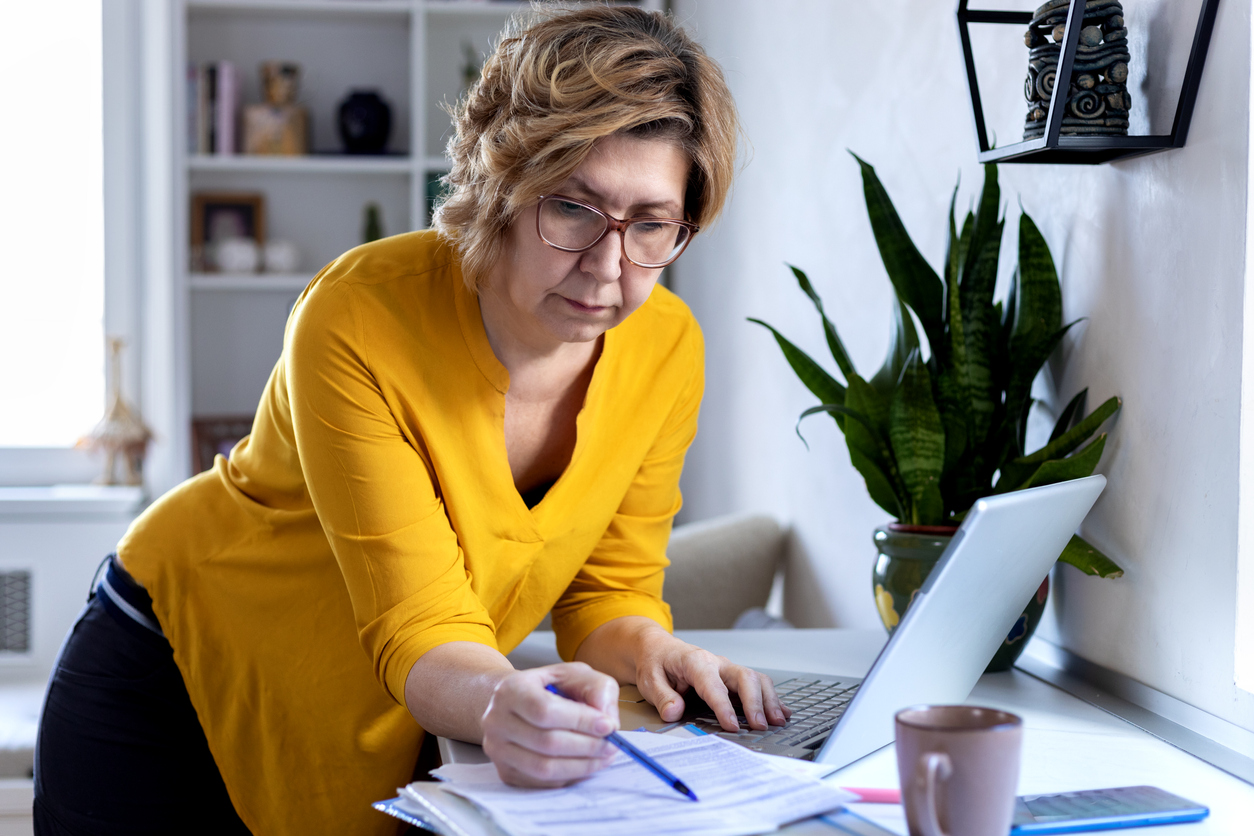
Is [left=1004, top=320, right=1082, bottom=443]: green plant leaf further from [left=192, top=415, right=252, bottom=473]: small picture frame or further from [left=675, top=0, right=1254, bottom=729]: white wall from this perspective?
[left=192, top=415, right=252, bottom=473]: small picture frame

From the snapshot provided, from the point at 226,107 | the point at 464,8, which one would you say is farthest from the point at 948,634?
the point at 226,107

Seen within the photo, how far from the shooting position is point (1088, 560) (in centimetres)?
106

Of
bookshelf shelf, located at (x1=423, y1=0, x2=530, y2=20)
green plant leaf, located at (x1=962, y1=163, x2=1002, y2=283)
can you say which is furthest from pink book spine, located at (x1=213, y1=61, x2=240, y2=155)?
green plant leaf, located at (x1=962, y1=163, x2=1002, y2=283)

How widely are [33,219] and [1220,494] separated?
11.2 ft

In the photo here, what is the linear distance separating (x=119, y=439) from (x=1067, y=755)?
2923 millimetres

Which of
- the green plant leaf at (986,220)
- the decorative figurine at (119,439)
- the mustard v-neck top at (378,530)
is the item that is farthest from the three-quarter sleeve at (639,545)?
the decorative figurine at (119,439)

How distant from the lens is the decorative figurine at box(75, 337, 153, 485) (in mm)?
3162

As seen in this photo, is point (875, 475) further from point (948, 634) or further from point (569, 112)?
point (569, 112)

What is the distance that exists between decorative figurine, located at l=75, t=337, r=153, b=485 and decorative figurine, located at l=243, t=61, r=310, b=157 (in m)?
0.77

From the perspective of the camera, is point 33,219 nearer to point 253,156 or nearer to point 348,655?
point 253,156

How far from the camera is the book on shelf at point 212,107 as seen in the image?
10.6ft

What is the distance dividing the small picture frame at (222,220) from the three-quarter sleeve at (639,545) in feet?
8.11

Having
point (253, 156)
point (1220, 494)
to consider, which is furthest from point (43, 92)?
point (1220, 494)

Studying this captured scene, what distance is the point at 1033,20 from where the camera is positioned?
1.06 meters
